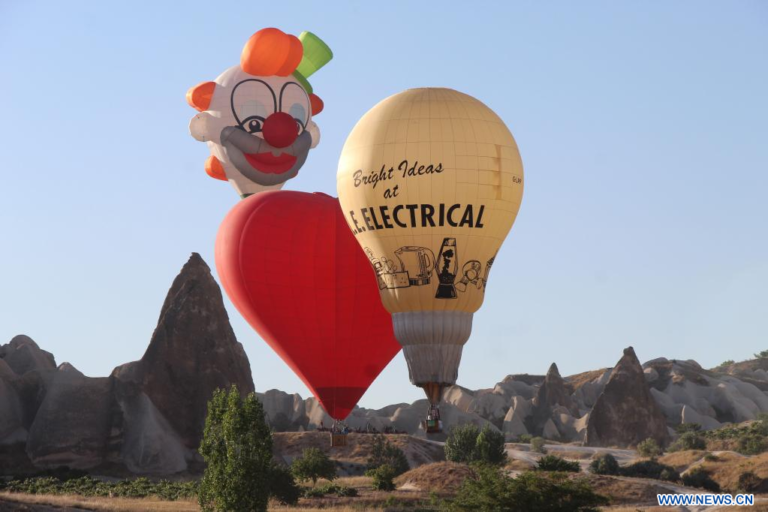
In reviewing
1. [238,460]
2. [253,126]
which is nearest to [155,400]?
[253,126]

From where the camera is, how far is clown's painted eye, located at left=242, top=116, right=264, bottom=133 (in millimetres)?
66000

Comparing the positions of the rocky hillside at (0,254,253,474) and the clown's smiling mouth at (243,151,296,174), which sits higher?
the clown's smiling mouth at (243,151,296,174)

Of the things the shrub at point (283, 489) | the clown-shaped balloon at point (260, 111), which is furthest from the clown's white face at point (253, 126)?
the shrub at point (283, 489)

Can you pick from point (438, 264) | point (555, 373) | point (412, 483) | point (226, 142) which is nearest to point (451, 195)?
point (438, 264)

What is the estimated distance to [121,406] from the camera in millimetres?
71312

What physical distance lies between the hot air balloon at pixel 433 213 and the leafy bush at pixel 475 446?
58.8 feet

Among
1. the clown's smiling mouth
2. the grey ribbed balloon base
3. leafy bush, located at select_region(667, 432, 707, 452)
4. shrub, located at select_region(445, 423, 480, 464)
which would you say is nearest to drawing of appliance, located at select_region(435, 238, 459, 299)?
the grey ribbed balloon base

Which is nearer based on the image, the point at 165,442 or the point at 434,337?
the point at 434,337

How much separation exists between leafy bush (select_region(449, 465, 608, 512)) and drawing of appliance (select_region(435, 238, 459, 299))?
961cm

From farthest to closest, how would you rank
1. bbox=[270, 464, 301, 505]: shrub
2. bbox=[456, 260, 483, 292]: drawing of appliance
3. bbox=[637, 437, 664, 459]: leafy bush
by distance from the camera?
bbox=[637, 437, 664, 459]: leafy bush, bbox=[270, 464, 301, 505]: shrub, bbox=[456, 260, 483, 292]: drawing of appliance

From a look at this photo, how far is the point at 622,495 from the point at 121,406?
32.4 m

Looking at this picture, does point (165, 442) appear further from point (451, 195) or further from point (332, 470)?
point (451, 195)

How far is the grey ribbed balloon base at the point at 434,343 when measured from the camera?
46469 millimetres

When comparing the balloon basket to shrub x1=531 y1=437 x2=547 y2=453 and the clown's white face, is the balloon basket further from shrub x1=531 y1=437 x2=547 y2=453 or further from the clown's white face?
shrub x1=531 y1=437 x2=547 y2=453
